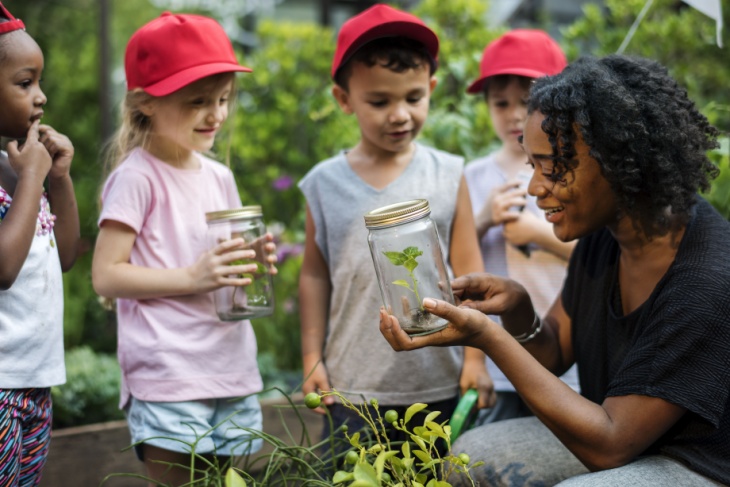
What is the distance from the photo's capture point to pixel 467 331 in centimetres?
169

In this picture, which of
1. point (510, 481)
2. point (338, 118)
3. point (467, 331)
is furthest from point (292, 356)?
point (467, 331)

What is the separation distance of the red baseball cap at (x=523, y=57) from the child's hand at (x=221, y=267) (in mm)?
1266

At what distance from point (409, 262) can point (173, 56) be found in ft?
3.30

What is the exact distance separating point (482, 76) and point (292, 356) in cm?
237

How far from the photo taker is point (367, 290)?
2.38 m

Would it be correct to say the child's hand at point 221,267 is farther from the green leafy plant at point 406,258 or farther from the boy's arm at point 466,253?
the boy's arm at point 466,253

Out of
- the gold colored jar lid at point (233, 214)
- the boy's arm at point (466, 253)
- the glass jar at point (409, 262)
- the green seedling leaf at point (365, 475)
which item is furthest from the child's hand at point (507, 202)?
the green seedling leaf at point (365, 475)

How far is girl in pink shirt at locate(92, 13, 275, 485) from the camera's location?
214 centimetres

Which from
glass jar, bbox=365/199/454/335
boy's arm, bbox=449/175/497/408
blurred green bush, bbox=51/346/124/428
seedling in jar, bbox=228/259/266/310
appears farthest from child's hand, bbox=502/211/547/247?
blurred green bush, bbox=51/346/124/428

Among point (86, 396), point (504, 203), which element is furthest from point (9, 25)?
point (86, 396)

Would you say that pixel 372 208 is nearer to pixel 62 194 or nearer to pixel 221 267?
pixel 221 267

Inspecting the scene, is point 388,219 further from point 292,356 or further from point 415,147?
point 292,356

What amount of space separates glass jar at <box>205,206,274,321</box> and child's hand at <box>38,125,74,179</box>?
0.39 meters

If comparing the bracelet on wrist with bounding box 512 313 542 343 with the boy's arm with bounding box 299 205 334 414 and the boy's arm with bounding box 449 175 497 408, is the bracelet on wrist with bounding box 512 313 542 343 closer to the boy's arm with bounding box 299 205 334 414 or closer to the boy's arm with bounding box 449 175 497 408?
the boy's arm with bounding box 449 175 497 408
